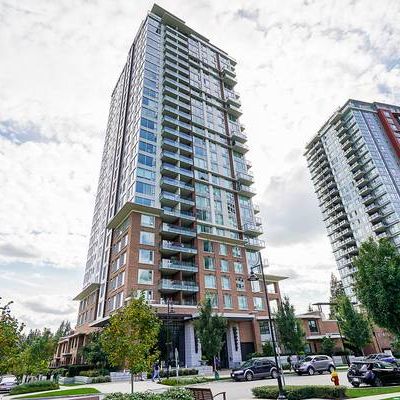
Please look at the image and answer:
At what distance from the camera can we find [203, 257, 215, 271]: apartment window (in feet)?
161

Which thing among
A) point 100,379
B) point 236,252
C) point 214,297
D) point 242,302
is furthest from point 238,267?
point 100,379

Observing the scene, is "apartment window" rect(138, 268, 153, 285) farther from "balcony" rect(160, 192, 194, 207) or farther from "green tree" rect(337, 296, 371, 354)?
"green tree" rect(337, 296, 371, 354)

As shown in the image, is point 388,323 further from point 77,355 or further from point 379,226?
point 379,226

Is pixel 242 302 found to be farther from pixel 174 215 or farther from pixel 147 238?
pixel 147 238

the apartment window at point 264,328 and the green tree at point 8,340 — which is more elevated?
the apartment window at point 264,328

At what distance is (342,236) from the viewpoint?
302 ft

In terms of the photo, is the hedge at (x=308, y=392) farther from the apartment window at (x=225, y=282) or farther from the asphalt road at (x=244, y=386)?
the apartment window at (x=225, y=282)

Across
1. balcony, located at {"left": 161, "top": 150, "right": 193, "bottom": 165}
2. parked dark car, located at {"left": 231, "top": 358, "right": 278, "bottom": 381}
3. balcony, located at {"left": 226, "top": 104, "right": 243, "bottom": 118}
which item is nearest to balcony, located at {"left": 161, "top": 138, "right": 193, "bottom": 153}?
balcony, located at {"left": 161, "top": 150, "right": 193, "bottom": 165}

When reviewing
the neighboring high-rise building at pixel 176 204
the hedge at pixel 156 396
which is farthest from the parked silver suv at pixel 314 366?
the hedge at pixel 156 396

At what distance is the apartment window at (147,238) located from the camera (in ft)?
149

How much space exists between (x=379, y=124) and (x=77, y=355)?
9950cm

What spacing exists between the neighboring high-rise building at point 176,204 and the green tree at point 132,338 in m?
16.8

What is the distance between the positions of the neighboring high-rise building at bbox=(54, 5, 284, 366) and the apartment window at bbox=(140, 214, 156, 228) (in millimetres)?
343

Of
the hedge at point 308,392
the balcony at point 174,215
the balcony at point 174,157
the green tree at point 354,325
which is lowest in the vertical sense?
the hedge at point 308,392
